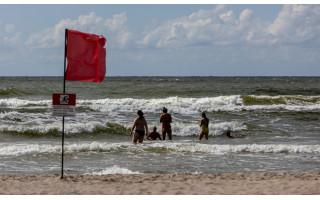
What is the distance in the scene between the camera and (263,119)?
23.8 metres

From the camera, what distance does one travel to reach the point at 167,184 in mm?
8070

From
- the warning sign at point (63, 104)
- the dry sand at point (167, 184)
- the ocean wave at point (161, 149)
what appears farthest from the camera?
the ocean wave at point (161, 149)

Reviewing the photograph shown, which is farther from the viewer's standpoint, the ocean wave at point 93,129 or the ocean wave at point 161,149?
the ocean wave at point 93,129

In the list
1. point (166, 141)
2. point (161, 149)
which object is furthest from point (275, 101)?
point (161, 149)

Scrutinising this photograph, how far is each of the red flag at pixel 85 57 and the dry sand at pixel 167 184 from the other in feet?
6.71

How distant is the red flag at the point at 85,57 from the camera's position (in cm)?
805

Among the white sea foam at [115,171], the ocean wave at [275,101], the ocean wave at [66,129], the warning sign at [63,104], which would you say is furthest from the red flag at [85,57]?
the ocean wave at [275,101]

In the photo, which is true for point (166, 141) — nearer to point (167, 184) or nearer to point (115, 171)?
point (115, 171)

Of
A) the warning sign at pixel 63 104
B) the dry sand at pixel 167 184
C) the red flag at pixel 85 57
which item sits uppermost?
the red flag at pixel 85 57

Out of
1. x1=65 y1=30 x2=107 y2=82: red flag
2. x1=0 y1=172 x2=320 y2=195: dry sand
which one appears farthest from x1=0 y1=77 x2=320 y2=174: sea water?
x1=65 y1=30 x2=107 y2=82: red flag

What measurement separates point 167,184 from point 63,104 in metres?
2.54

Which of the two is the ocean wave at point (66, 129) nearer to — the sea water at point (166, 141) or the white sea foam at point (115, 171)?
the sea water at point (166, 141)

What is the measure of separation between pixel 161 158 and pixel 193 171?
1.81 m

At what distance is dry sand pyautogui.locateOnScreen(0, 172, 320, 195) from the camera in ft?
23.8
